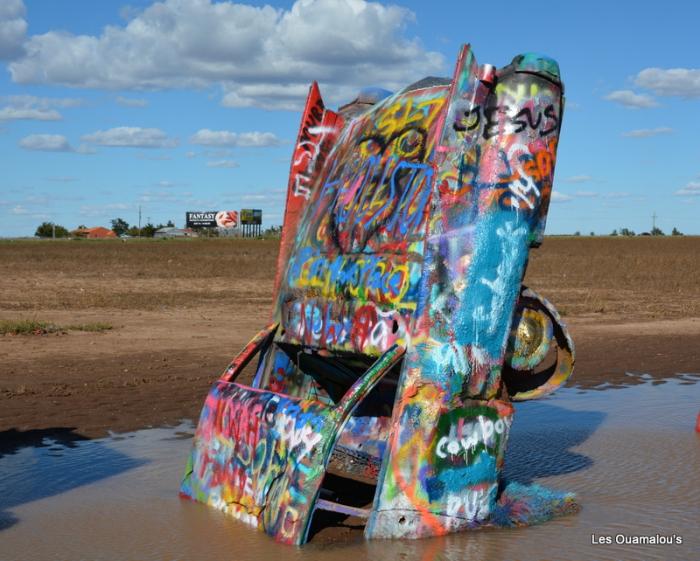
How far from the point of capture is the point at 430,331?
552 centimetres

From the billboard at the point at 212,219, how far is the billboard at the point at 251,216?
1808 millimetres

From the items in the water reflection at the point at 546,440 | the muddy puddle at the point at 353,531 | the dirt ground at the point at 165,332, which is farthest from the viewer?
the dirt ground at the point at 165,332

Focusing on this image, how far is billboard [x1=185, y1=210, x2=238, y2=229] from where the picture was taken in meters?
109

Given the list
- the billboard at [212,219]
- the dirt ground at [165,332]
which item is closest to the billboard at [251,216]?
the billboard at [212,219]

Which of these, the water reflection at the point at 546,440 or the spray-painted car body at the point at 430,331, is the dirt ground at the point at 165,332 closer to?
the water reflection at the point at 546,440

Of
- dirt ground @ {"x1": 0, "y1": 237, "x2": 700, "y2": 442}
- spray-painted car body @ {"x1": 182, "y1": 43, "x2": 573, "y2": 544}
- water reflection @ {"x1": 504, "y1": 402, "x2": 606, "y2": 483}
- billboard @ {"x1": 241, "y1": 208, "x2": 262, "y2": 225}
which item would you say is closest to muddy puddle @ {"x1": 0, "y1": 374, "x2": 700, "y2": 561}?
water reflection @ {"x1": 504, "y1": 402, "x2": 606, "y2": 483}

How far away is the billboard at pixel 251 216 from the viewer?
341 ft

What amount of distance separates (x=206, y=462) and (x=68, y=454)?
1.89 m

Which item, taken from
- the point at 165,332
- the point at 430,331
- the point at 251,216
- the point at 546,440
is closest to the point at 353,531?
the point at 430,331

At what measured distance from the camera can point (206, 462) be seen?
6.20m

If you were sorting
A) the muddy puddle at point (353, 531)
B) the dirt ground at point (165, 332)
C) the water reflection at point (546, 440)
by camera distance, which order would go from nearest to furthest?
the muddy puddle at point (353, 531), the water reflection at point (546, 440), the dirt ground at point (165, 332)

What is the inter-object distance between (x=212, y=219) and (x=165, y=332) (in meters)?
102

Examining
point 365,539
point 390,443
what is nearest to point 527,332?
point 390,443

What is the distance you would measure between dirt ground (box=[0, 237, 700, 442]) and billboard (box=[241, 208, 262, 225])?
73.3m
